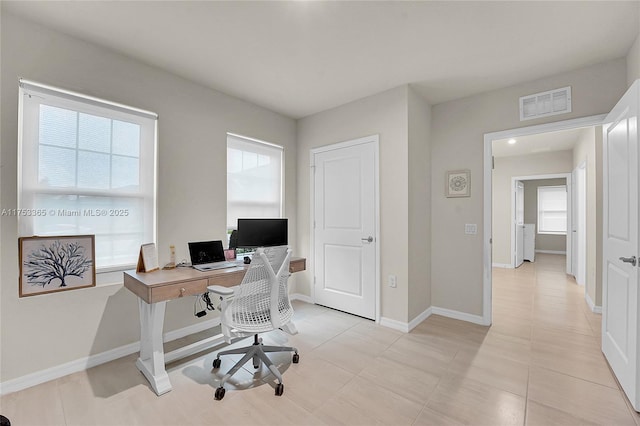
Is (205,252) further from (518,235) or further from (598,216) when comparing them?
(518,235)

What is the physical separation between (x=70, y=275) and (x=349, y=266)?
2.69 meters

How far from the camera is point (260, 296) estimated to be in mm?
2062

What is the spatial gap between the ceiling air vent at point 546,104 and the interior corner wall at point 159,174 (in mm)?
3073

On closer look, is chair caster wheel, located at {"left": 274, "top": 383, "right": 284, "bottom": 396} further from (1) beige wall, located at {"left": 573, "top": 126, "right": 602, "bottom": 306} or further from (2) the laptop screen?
(1) beige wall, located at {"left": 573, "top": 126, "right": 602, "bottom": 306}

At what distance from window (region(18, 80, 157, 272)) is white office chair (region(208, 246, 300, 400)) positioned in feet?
3.71

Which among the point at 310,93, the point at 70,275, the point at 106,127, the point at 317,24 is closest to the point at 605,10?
the point at 317,24

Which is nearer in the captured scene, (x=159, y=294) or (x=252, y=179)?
(x=159, y=294)

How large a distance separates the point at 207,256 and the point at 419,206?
2.39 metres

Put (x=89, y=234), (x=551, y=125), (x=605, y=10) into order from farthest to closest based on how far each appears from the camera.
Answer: (x=551, y=125) < (x=89, y=234) < (x=605, y=10)

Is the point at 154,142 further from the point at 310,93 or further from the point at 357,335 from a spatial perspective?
the point at 357,335

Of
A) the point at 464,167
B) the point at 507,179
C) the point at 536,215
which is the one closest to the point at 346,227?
the point at 464,167

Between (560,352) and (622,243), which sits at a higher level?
(622,243)

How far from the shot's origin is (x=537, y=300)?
157 inches

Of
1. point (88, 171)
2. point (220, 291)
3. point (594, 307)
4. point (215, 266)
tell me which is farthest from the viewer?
point (594, 307)
